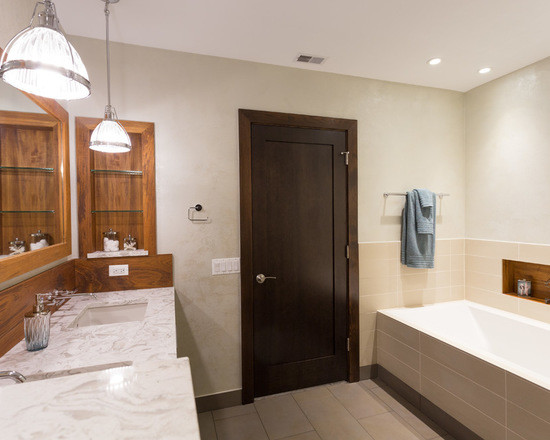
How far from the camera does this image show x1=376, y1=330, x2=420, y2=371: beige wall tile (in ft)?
7.68

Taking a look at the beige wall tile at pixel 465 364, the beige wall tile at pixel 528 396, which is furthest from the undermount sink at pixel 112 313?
the beige wall tile at pixel 528 396

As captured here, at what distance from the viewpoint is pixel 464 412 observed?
1940 millimetres

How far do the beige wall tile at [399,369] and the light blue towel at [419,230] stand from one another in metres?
0.81

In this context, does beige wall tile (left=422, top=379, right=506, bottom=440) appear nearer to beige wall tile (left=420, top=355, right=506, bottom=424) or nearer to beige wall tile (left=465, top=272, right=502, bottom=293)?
beige wall tile (left=420, top=355, right=506, bottom=424)

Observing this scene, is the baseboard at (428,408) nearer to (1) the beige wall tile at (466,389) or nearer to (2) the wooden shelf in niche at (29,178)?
(1) the beige wall tile at (466,389)

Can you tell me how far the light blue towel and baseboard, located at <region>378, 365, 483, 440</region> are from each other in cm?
97

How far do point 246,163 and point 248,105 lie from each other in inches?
17.7

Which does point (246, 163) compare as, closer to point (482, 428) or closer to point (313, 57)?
point (313, 57)

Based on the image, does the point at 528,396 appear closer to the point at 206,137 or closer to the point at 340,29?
the point at 340,29

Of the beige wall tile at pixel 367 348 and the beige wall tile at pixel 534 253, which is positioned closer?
the beige wall tile at pixel 534 253

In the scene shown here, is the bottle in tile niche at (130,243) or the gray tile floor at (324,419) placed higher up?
the bottle in tile niche at (130,243)

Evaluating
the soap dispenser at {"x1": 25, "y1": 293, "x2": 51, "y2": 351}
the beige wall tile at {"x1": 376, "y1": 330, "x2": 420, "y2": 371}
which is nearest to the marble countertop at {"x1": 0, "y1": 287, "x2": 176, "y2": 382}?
the soap dispenser at {"x1": 25, "y1": 293, "x2": 51, "y2": 351}

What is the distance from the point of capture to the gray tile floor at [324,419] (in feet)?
6.73

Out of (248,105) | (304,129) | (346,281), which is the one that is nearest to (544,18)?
(304,129)
